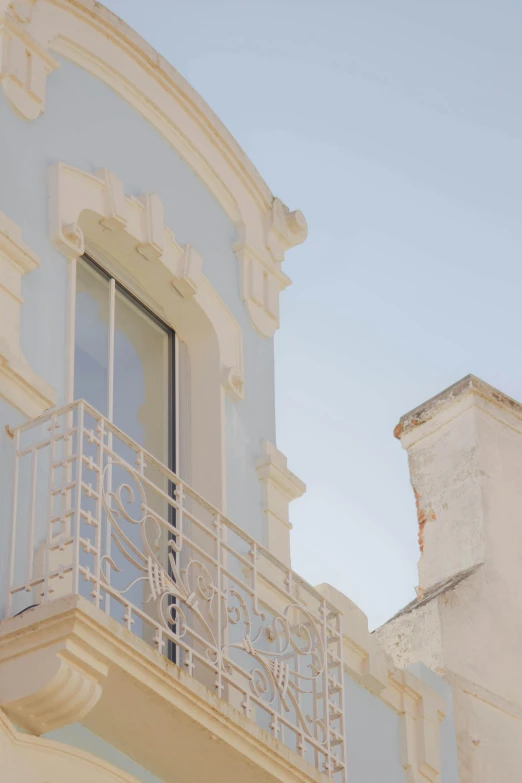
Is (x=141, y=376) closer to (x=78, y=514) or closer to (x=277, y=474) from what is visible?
(x=277, y=474)

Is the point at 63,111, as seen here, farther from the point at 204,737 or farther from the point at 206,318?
the point at 204,737

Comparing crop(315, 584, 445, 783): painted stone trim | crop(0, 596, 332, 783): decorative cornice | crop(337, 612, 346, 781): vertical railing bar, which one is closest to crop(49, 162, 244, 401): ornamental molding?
crop(315, 584, 445, 783): painted stone trim

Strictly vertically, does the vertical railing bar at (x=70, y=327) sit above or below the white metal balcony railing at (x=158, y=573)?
above

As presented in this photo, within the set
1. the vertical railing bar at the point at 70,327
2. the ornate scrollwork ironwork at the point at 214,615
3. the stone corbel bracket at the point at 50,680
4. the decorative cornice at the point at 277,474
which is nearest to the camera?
the stone corbel bracket at the point at 50,680

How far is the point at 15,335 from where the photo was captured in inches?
300

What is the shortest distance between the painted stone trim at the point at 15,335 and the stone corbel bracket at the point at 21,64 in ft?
2.75

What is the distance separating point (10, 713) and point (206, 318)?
3516 millimetres

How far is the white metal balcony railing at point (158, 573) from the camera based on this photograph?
6820mm

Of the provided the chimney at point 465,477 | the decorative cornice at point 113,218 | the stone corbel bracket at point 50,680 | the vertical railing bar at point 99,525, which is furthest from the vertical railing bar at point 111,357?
the chimney at point 465,477

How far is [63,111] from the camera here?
345 inches

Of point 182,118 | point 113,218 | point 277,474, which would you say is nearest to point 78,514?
point 113,218

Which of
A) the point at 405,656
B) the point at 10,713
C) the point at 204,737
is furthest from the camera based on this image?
the point at 405,656

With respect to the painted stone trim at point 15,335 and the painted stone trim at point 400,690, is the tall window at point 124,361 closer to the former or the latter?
the painted stone trim at point 15,335

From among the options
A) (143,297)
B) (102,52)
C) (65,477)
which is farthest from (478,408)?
(65,477)
